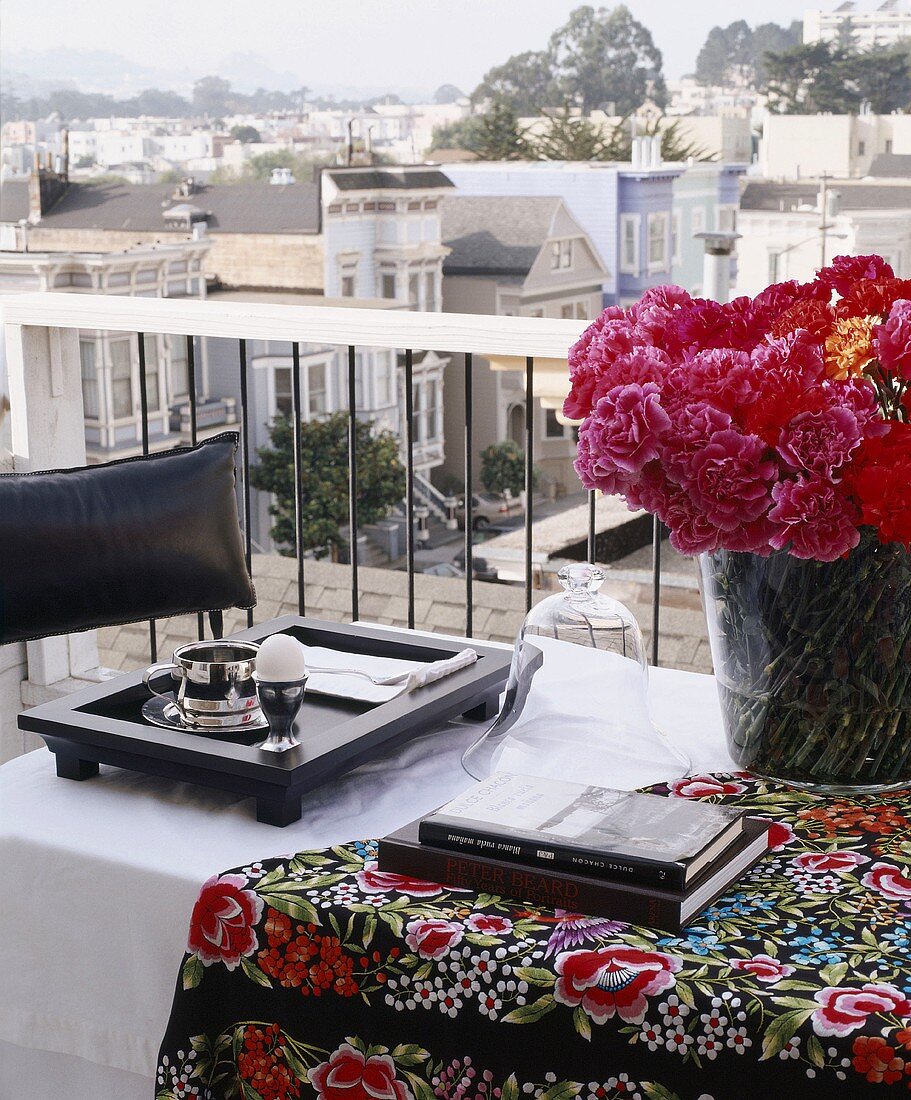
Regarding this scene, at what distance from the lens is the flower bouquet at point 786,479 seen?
1.02 m

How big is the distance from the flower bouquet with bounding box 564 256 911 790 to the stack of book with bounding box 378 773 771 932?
0.15 m

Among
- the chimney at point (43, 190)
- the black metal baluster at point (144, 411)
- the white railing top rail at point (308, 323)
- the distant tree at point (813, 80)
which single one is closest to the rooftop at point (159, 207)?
the chimney at point (43, 190)

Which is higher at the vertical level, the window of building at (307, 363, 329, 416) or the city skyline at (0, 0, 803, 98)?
the city skyline at (0, 0, 803, 98)

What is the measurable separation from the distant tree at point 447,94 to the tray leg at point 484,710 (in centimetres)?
2966

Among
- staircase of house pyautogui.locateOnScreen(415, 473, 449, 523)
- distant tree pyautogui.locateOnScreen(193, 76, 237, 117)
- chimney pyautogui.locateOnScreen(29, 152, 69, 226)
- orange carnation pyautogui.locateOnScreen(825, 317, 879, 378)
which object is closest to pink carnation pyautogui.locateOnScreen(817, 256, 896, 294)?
orange carnation pyautogui.locateOnScreen(825, 317, 879, 378)

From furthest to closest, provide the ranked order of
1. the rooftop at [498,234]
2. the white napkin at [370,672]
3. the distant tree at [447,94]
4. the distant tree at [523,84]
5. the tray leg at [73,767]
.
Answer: the distant tree at [447,94] → the distant tree at [523,84] → the rooftop at [498,234] → the white napkin at [370,672] → the tray leg at [73,767]

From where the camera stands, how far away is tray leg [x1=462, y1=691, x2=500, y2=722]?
1.40 metres

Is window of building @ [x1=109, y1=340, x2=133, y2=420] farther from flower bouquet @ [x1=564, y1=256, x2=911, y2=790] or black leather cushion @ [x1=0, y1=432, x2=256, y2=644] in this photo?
flower bouquet @ [x1=564, y1=256, x2=911, y2=790]

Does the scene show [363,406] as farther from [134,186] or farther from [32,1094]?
[32,1094]

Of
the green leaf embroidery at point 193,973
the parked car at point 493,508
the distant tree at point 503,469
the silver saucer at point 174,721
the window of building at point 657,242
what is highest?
the window of building at point 657,242

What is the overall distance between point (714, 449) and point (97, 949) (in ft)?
2.05

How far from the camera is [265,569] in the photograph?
3768 millimetres

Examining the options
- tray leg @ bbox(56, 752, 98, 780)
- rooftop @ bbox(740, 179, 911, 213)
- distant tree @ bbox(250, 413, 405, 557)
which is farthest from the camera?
rooftop @ bbox(740, 179, 911, 213)

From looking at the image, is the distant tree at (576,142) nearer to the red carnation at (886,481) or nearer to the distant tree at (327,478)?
the distant tree at (327,478)
